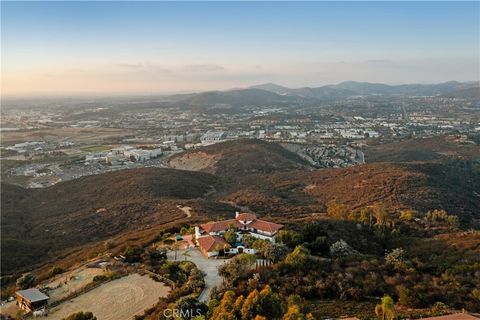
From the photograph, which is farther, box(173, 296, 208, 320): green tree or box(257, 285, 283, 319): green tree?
box(173, 296, 208, 320): green tree

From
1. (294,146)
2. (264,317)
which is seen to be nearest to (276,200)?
(264,317)

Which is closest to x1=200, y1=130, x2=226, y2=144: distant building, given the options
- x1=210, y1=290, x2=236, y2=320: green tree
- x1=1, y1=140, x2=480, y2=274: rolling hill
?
x1=1, y1=140, x2=480, y2=274: rolling hill

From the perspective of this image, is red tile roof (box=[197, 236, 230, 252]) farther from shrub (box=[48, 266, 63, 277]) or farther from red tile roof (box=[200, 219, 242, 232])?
shrub (box=[48, 266, 63, 277])

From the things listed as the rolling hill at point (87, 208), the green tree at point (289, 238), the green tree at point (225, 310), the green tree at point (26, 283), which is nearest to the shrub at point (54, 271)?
the green tree at point (26, 283)

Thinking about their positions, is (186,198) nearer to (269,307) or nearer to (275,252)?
(275,252)

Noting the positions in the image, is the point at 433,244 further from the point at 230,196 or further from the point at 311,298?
the point at 230,196

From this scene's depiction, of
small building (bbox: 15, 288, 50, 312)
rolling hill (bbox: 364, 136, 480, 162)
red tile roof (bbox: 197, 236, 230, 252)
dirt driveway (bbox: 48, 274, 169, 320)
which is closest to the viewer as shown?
dirt driveway (bbox: 48, 274, 169, 320)
